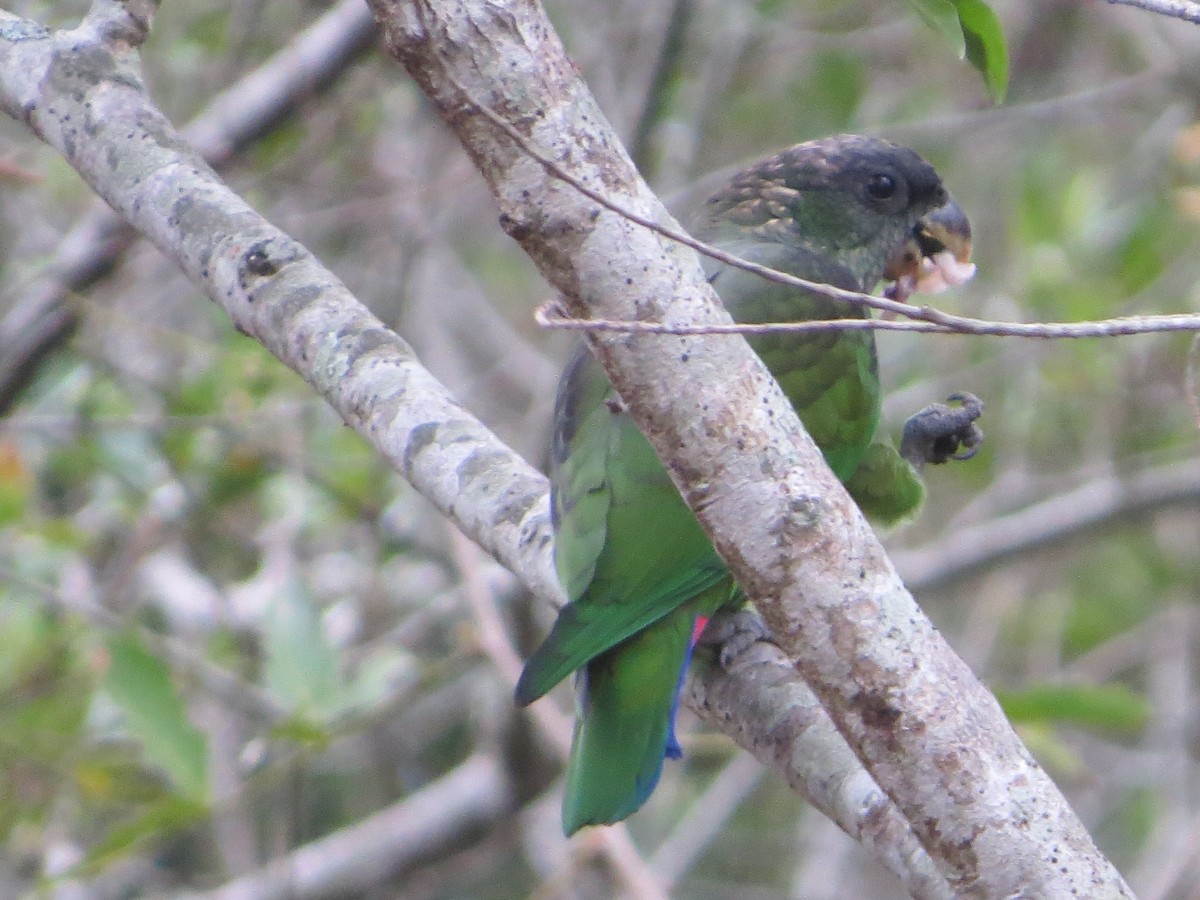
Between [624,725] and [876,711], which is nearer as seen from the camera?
[876,711]

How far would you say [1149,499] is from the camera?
3910 mm

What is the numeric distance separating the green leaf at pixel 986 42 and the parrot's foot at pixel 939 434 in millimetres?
819

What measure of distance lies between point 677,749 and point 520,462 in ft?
1.46

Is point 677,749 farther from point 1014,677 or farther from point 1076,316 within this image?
point 1014,677

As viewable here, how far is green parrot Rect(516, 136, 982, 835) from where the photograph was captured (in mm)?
1917

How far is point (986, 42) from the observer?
1.66 metres

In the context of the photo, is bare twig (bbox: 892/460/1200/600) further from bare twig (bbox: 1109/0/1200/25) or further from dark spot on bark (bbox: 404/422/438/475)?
bare twig (bbox: 1109/0/1200/25)

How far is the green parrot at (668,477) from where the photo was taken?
6.29 ft

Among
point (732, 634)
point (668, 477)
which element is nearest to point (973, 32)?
point (668, 477)

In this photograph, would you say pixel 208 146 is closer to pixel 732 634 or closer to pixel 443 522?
pixel 443 522

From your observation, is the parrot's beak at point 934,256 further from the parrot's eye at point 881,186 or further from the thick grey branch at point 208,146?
the thick grey branch at point 208,146

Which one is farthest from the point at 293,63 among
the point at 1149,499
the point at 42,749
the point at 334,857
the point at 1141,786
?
the point at 1141,786

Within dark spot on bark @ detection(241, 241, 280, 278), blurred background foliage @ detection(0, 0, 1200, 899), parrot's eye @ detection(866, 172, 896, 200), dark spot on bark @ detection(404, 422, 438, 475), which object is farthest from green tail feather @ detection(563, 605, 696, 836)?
parrot's eye @ detection(866, 172, 896, 200)

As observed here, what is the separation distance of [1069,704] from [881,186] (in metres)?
0.99
